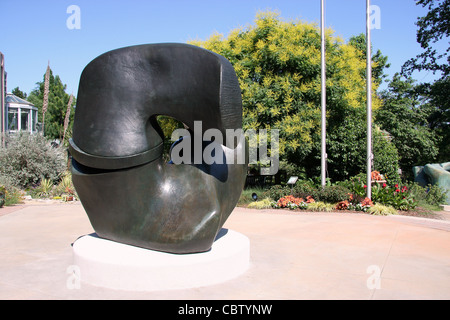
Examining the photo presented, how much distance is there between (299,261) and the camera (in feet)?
18.6

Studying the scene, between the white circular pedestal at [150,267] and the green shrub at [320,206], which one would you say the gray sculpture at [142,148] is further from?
the green shrub at [320,206]

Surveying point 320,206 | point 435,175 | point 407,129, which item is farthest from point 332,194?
point 407,129

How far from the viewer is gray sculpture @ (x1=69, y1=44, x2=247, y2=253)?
15.4ft

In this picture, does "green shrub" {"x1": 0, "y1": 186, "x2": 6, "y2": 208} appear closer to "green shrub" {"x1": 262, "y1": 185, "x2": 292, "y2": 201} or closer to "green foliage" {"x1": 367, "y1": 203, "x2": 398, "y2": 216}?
"green shrub" {"x1": 262, "y1": 185, "x2": 292, "y2": 201}

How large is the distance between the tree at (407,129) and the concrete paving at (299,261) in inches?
606

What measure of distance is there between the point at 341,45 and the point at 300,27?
189 centimetres

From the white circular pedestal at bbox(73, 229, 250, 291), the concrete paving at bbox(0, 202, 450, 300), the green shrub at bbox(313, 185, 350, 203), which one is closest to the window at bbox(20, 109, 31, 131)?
the concrete paving at bbox(0, 202, 450, 300)

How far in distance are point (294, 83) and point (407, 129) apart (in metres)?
12.9

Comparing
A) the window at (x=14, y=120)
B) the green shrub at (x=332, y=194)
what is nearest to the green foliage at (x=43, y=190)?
the green shrub at (x=332, y=194)

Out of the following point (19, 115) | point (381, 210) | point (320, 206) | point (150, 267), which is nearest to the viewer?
point (150, 267)

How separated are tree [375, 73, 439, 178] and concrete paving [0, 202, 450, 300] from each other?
50.5 ft

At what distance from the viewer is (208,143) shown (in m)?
5.28

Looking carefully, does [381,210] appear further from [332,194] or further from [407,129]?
[407,129]

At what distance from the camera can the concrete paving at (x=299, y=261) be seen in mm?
4316
